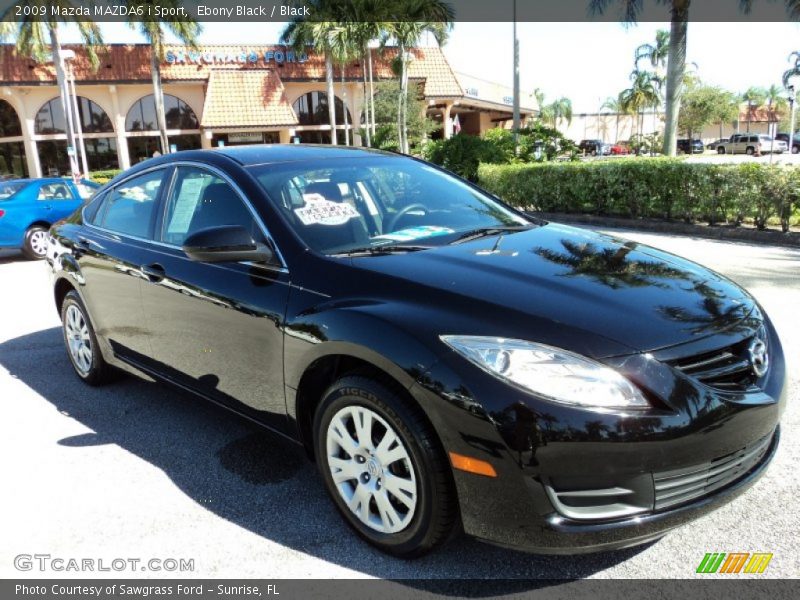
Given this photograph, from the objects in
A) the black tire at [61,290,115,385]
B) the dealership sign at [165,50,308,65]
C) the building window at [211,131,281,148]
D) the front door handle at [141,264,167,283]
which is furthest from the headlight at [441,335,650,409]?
the dealership sign at [165,50,308,65]

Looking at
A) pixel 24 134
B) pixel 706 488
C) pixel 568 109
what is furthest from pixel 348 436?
pixel 568 109

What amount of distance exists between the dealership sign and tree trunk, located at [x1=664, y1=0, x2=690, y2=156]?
21925 mm

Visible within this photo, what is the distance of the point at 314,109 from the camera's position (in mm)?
36656

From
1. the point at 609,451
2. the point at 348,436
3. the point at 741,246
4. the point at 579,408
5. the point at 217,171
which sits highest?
the point at 217,171

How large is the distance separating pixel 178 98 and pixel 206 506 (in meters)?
34.8

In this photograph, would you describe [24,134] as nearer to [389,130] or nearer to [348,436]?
[389,130]

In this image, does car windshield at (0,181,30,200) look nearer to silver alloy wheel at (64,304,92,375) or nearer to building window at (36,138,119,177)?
silver alloy wheel at (64,304,92,375)

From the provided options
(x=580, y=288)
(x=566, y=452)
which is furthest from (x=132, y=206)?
(x=566, y=452)

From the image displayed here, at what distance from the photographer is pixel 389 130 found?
3200cm

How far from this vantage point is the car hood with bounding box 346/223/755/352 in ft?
7.63

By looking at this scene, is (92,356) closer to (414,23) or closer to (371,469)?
(371,469)

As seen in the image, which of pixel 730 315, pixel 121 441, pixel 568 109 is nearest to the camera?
pixel 730 315

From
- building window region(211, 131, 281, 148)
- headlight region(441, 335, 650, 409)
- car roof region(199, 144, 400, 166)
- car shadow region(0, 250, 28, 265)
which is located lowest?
car shadow region(0, 250, 28, 265)

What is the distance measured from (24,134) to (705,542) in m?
37.3
